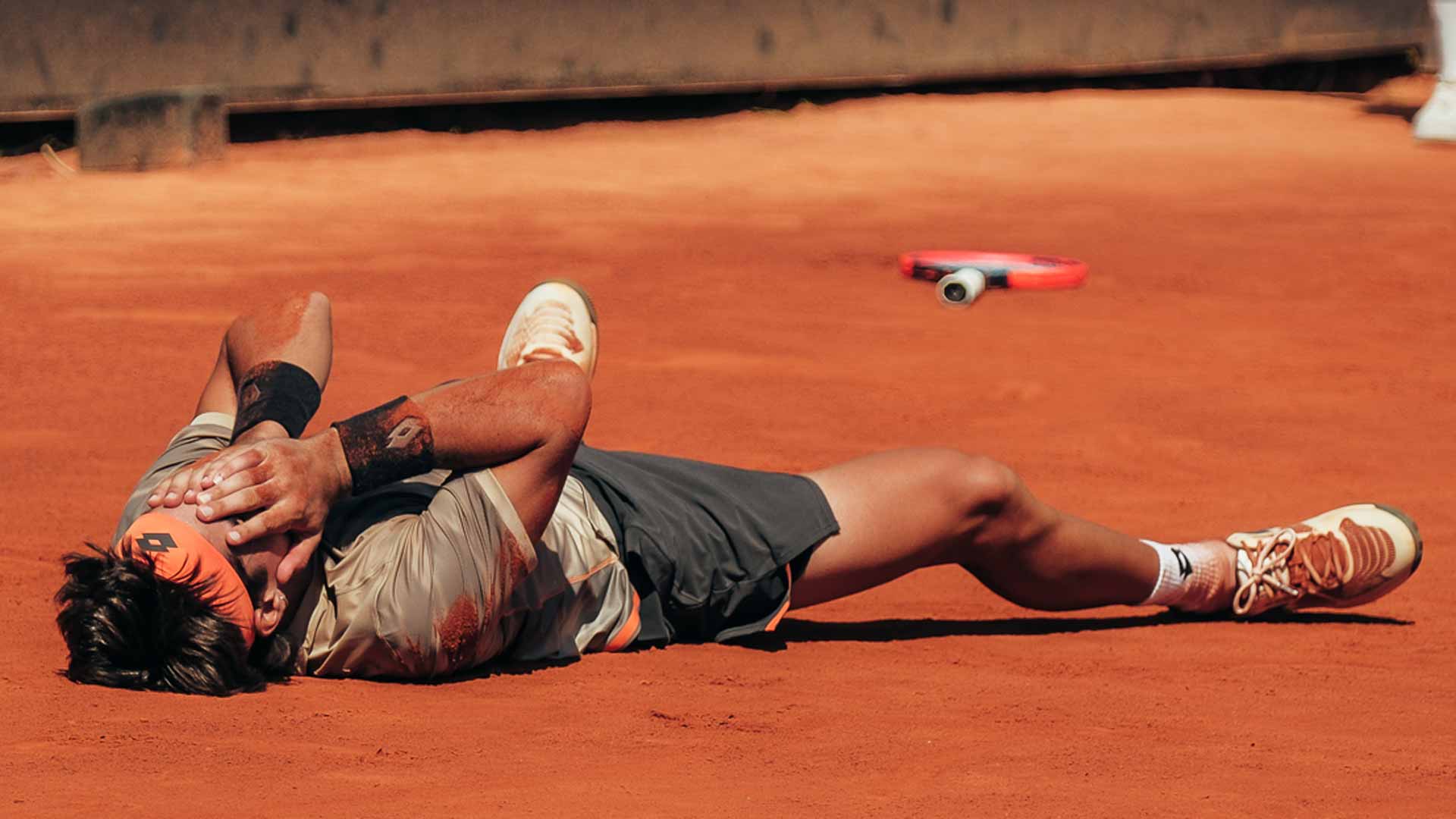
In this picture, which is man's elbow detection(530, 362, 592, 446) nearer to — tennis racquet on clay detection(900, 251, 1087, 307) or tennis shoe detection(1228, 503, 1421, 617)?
tennis shoe detection(1228, 503, 1421, 617)

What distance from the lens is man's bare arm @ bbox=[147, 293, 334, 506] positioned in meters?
3.64

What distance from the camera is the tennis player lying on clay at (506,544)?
2963 mm

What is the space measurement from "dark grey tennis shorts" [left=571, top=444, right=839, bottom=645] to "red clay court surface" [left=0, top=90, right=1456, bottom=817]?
0.37 feet

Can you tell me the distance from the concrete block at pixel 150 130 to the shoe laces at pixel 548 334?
6.72m

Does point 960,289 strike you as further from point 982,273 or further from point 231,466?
point 231,466

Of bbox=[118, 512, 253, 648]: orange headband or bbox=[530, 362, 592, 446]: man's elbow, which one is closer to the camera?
bbox=[118, 512, 253, 648]: orange headband

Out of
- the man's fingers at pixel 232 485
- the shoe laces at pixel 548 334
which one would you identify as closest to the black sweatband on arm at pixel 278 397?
the man's fingers at pixel 232 485

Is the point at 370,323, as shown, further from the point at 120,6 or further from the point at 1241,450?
the point at 120,6

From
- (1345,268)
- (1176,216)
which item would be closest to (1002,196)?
(1176,216)

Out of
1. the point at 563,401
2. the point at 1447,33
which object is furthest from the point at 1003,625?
the point at 1447,33

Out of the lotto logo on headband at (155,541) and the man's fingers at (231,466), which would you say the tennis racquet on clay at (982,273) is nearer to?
the man's fingers at (231,466)

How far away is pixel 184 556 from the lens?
287 centimetres

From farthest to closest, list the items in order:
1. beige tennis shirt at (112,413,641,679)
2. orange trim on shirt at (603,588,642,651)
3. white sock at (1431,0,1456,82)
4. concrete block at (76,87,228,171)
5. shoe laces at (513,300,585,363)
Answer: white sock at (1431,0,1456,82) < concrete block at (76,87,228,171) < shoe laces at (513,300,585,363) < orange trim on shirt at (603,588,642,651) < beige tennis shirt at (112,413,641,679)

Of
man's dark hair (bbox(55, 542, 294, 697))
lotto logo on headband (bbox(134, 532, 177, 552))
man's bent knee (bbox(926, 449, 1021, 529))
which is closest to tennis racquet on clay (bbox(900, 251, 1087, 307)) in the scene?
man's bent knee (bbox(926, 449, 1021, 529))
